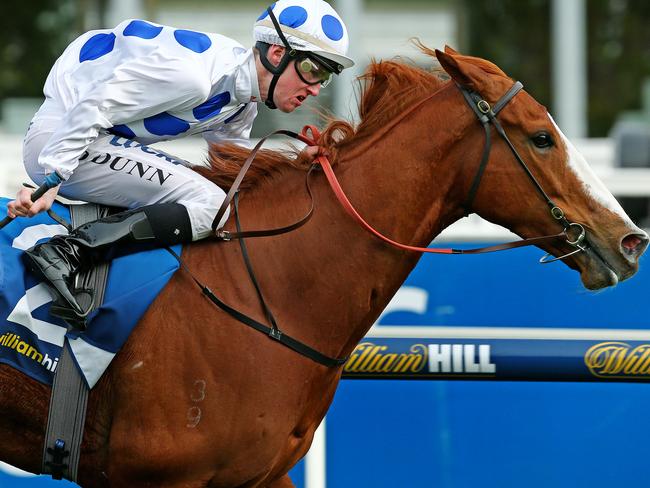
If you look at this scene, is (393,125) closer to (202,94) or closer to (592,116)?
(202,94)

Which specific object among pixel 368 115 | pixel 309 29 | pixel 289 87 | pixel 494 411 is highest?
pixel 309 29

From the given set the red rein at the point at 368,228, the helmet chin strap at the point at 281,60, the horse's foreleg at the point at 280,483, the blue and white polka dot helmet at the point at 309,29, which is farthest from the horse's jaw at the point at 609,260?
the horse's foreleg at the point at 280,483

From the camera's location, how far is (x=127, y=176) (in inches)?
145

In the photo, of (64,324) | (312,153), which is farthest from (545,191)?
(64,324)

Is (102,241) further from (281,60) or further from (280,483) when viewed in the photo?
(280,483)

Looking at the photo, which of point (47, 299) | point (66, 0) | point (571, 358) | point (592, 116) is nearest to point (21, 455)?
point (47, 299)

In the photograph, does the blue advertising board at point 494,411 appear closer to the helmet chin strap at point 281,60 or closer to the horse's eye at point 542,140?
the horse's eye at point 542,140

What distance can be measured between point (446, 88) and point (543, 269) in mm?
1361

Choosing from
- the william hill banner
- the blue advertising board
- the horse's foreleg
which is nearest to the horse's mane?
the william hill banner

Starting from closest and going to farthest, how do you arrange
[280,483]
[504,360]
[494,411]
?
[280,483] → [504,360] → [494,411]

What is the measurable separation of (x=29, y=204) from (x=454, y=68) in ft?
4.83

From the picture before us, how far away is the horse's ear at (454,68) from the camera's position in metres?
3.62

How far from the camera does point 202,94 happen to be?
3604 mm

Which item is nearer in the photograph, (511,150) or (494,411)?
(511,150)
